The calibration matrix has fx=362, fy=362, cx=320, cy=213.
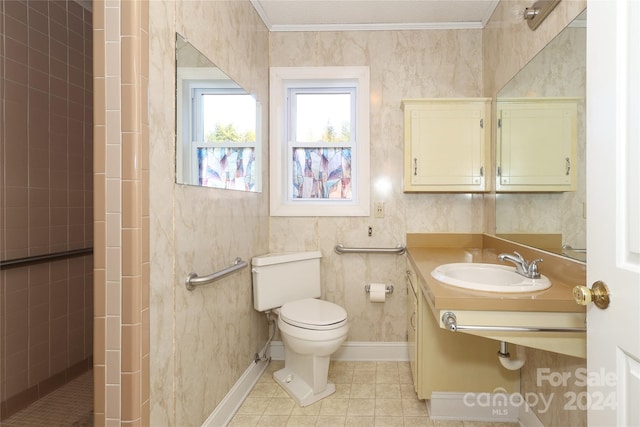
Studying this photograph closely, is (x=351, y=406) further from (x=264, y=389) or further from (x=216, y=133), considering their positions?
(x=216, y=133)

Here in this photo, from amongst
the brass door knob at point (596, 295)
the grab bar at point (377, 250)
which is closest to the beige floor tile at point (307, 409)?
the grab bar at point (377, 250)

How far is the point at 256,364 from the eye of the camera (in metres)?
2.43

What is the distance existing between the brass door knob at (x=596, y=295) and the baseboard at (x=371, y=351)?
76.4 inches

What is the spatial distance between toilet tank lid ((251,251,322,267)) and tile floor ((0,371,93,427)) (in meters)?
1.20

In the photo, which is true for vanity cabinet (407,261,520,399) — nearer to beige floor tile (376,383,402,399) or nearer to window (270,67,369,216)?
beige floor tile (376,383,402,399)

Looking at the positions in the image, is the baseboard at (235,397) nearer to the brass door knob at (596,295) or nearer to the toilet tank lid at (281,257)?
the toilet tank lid at (281,257)

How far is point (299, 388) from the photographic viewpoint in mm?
2213

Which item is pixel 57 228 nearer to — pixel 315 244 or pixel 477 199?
pixel 315 244

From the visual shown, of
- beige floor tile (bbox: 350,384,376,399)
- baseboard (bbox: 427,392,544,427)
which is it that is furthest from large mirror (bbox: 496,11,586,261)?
beige floor tile (bbox: 350,384,376,399)

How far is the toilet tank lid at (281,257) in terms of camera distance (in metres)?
2.35

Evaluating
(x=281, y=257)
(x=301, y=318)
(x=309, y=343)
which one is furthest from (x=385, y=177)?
(x=309, y=343)

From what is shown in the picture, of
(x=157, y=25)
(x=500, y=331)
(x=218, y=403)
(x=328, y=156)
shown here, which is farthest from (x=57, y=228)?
(x=500, y=331)

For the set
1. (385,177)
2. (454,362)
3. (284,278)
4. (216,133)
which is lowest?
(454,362)

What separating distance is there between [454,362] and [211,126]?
1754mm
